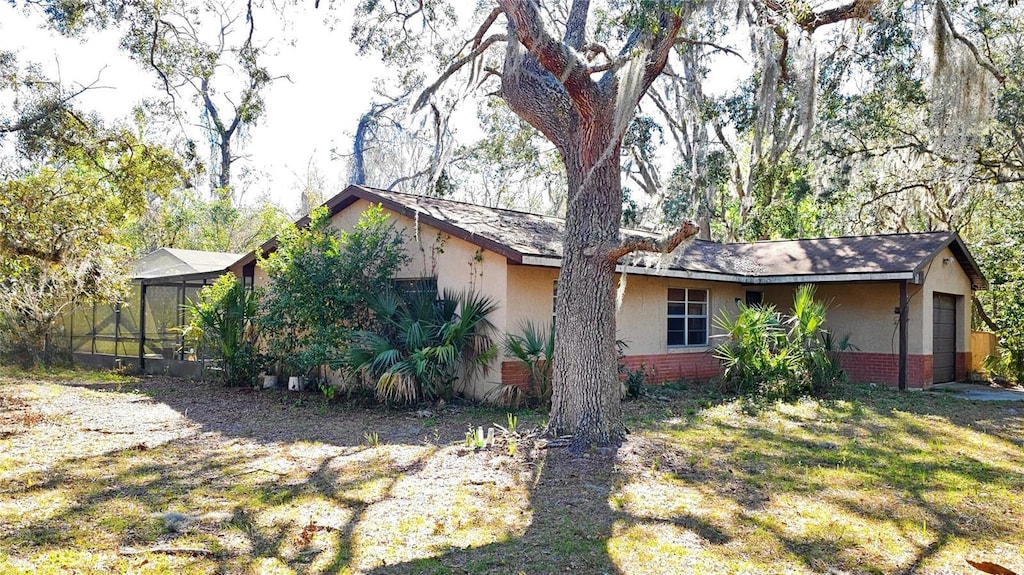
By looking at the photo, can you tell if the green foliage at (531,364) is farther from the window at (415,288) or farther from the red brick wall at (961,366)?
Answer: the red brick wall at (961,366)

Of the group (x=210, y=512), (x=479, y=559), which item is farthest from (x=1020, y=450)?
(x=210, y=512)

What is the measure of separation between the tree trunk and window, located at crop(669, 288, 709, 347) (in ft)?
22.1

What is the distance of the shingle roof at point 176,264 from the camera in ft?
53.1

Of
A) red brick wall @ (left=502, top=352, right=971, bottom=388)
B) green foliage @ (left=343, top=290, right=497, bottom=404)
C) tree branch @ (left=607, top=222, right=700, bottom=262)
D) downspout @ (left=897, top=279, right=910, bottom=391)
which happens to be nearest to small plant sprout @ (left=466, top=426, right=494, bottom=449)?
tree branch @ (left=607, top=222, right=700, bottom=262)

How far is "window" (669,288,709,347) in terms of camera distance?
14.4m

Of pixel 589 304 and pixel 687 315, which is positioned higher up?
pixel 589 304

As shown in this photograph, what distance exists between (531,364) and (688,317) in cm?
523

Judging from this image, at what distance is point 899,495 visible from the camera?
250 inches

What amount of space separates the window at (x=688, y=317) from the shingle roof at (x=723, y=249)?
0.72 metres

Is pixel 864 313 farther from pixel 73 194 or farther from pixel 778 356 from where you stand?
pixel 73 194

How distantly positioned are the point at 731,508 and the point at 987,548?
174 cm

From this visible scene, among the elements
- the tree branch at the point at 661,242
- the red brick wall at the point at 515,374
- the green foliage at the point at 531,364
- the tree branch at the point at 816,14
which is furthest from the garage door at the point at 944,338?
the tree branch at the point at 661,242

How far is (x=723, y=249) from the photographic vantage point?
17.5 metres

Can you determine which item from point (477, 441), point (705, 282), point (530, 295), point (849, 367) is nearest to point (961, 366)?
point (849, 367)
